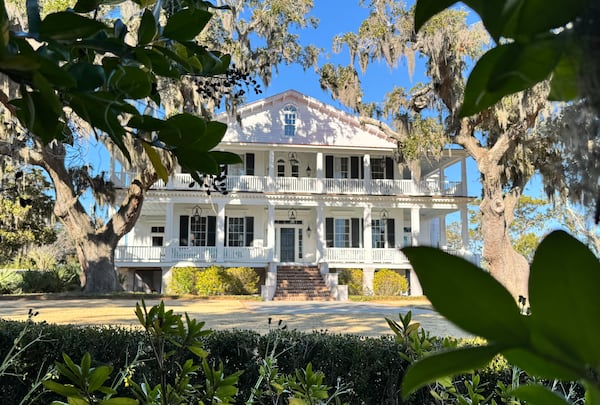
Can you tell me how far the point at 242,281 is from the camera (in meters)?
17.8

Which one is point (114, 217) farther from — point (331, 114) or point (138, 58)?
point (138, 58)

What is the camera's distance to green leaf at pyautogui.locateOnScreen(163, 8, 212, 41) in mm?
683

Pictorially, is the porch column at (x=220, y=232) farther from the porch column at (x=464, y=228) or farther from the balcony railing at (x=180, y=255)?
the porch column at (x=464, y=228)

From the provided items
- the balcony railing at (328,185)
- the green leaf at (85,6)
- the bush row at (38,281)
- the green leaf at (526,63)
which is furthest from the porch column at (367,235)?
the green leaf at (526,63)

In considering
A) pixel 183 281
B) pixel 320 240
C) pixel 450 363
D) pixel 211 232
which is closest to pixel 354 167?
pixel 320 240

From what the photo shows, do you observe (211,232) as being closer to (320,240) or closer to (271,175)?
(271,175)

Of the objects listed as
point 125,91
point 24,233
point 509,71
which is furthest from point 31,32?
point 24,233

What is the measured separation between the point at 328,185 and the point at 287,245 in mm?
3051

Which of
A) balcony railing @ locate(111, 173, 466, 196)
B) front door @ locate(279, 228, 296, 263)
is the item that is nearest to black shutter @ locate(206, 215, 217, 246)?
balcony railing @ locate(111, 173, 466, 196)

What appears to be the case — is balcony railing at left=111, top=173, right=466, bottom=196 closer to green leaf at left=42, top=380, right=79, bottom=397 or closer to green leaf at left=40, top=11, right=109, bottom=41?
green leaf at left=42, top=380, right=79, bottom=397

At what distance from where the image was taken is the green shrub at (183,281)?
57.3 feet

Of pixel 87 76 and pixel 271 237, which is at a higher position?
pixel 271 237

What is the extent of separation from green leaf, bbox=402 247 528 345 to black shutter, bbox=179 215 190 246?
1999cm

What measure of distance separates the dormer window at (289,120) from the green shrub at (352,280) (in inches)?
242
